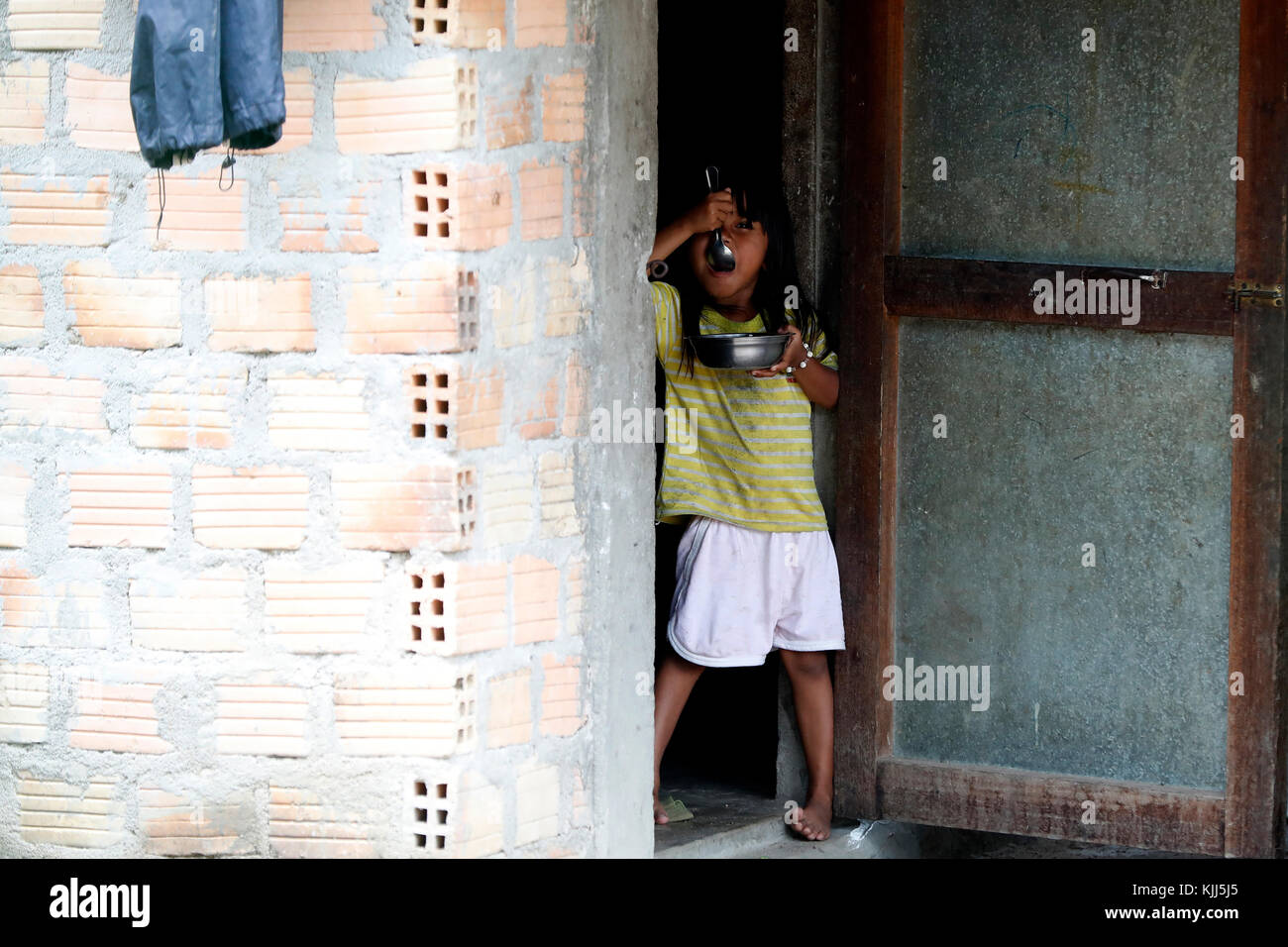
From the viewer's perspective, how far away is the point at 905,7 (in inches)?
156

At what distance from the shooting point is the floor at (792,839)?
13.5 feet

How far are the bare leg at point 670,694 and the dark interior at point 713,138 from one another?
560mm

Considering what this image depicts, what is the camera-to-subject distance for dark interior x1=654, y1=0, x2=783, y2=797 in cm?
502

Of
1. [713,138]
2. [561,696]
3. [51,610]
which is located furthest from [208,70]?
[713,138]

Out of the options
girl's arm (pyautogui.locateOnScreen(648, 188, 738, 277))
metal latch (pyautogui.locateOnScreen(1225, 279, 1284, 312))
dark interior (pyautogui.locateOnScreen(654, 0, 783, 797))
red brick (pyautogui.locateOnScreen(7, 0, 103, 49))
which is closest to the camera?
red brick (pyautogui.locateOnScreen(7, 0, 103, 49))

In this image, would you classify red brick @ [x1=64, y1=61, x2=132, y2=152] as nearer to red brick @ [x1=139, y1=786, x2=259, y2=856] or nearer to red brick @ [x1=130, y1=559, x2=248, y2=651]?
red brick @ [x1=130, y1=559, x2=248, y2=651]

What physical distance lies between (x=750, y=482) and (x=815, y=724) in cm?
59

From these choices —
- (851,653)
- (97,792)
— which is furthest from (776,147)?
(97,792)

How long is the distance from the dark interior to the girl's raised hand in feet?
2.52

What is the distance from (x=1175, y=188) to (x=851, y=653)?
127 centimetres

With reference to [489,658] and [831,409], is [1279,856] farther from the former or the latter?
[489,658]

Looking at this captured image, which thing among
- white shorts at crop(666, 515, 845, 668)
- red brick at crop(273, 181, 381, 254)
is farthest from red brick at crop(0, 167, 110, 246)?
white shorts at crop(666, 515, 845, 668)

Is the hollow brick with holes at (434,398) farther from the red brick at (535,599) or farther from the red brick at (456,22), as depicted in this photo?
the red brick at (456,22)

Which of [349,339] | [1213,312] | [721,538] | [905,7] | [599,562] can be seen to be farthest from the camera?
[721,538]
